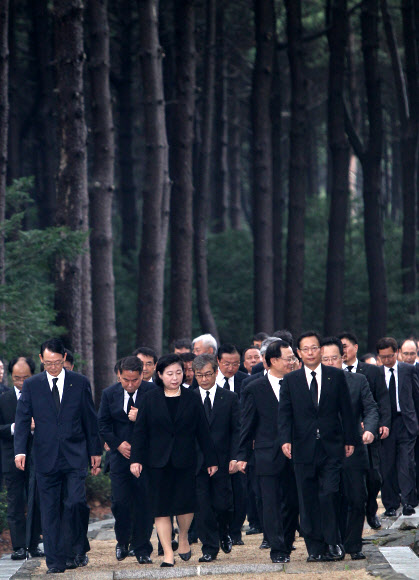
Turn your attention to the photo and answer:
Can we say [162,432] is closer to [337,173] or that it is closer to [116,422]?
[116,422]

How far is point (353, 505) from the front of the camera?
1034cm

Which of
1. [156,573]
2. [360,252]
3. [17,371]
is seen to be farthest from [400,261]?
[156,573]

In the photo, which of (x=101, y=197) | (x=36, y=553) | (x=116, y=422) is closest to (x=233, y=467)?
(x=116, y=422)

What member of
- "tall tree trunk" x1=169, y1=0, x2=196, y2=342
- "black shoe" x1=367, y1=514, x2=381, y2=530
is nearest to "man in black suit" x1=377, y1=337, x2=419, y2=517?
"black shoe" x1=367, y1=514, x2=381, y2=530

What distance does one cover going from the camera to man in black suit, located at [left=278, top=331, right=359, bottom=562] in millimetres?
10266

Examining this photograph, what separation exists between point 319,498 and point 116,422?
2.48m

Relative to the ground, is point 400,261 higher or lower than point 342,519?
higher

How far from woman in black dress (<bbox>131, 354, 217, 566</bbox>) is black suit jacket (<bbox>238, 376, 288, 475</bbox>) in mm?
557

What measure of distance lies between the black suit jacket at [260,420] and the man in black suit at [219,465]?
1.08 ft

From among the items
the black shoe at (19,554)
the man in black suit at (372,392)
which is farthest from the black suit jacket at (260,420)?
the black shoe at (19,554)

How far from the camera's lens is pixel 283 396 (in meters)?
10.5

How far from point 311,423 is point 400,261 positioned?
24.6 metres

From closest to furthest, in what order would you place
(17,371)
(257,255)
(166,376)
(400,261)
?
(166,376) < (17,371) < (257,255) < (400,261)

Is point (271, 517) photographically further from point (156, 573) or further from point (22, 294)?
point (22, 294)
